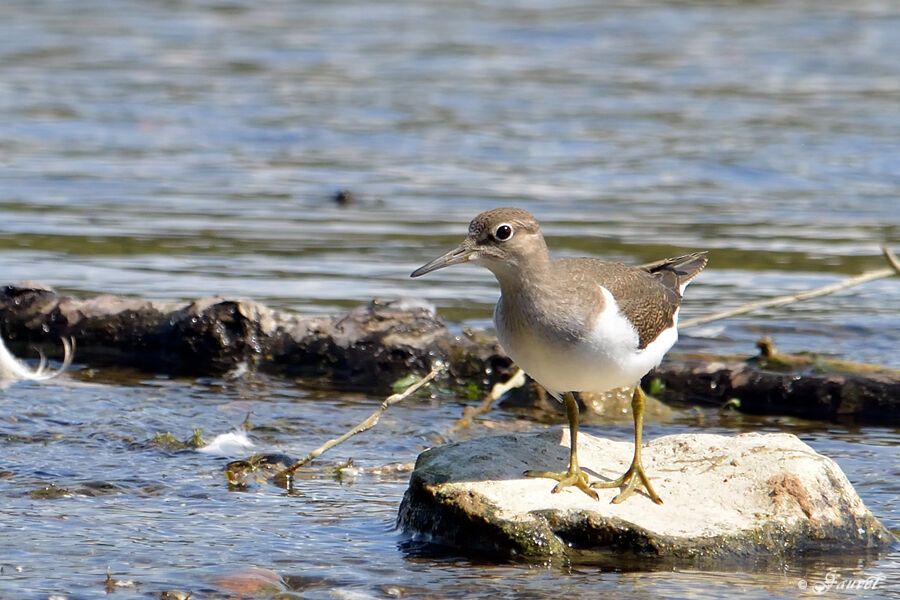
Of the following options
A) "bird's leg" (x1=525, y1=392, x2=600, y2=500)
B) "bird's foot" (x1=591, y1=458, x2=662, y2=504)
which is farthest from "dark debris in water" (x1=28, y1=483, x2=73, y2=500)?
"bird's foot" (x1=591, y1=458, x2=662, y2=504)

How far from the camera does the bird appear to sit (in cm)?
576

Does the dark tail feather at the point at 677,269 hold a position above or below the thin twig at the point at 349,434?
above

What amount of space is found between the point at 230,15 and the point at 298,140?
10.5 m

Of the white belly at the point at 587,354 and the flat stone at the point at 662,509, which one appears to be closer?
the flat stone at the point at 662,509

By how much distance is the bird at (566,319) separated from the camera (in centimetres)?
576

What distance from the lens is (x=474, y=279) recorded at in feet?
38.8

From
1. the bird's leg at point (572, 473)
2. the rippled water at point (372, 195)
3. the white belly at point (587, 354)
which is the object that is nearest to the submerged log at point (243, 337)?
the rippled water at point (372, 195)

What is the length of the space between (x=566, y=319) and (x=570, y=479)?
2.34 feet

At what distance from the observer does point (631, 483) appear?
5.94 meters

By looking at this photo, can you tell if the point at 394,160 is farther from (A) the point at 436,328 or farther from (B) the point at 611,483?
(B) the point at 611,483

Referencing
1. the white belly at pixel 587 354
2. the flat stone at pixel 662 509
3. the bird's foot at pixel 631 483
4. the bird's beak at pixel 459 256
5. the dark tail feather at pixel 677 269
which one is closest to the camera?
→ the flat stone at pixel 662 509

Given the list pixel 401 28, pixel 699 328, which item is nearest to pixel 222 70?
pixel 401 28

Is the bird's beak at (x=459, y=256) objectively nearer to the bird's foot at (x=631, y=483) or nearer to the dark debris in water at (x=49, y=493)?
the bird's foot at (x=631, y=483)

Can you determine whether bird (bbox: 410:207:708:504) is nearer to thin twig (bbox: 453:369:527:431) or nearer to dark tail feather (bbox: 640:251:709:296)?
dark tail feather (bbox: 640:251:709:296)
